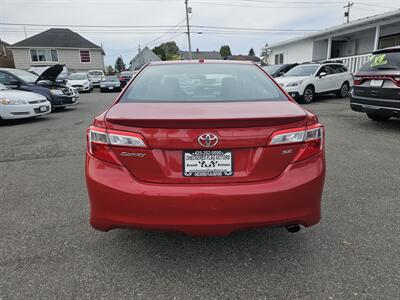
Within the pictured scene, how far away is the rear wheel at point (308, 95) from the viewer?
12391 mm

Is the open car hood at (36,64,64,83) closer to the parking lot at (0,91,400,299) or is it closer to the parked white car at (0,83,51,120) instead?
the parked white car at (0,83,51,120)

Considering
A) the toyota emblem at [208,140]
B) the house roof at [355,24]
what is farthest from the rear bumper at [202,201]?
the house roof at [355,24]

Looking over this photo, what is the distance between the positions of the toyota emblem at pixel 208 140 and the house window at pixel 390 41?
65.1 ft

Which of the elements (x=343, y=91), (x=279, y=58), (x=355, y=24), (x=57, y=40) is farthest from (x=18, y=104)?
(x=57, y=40)

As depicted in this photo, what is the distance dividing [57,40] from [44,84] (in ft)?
109

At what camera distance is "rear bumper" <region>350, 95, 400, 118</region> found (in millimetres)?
6480

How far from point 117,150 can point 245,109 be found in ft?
3.01


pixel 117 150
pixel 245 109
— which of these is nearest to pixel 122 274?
pixel 117 150

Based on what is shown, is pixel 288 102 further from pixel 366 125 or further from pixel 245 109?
pixel 366 125

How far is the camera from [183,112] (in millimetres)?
2178

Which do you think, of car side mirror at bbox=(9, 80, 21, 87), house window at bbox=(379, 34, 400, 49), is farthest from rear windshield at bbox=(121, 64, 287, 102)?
house window at bbox=(379, 34, 400, 49)

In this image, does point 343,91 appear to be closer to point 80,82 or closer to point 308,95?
point 308,95

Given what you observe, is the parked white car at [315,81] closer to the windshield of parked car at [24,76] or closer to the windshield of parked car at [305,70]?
the windshield of parked car at [305,70]

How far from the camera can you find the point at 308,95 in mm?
12547
